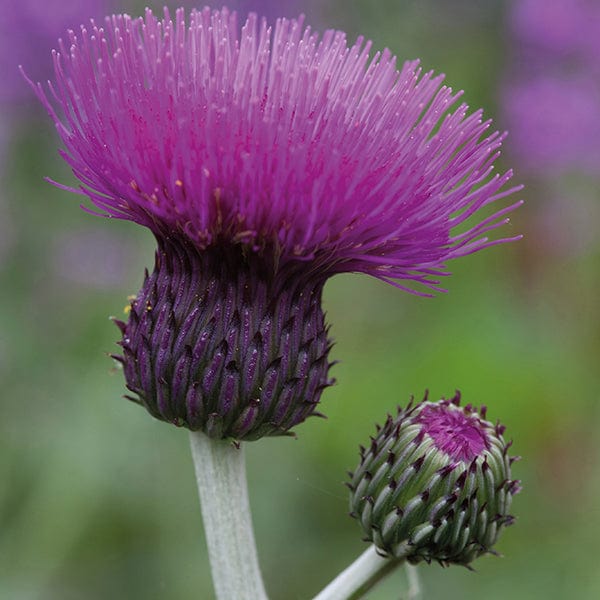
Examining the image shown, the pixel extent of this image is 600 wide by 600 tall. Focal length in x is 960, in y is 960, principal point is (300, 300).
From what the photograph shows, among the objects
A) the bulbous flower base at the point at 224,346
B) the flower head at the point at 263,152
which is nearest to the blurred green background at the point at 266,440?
the bulbous flower base at the point at 224,346

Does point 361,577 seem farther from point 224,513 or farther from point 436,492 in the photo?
point 224,513

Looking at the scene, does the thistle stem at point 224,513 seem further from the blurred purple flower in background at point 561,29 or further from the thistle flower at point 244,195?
the blurred purple flower in background at point 561,29

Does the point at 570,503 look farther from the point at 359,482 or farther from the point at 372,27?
the point at 372,27

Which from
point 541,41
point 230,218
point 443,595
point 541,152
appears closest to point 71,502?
point 443,595

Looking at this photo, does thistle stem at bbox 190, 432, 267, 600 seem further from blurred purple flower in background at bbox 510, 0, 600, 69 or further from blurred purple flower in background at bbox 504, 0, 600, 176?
blurred purple flower in background at bbox 510, 0, 600, 69

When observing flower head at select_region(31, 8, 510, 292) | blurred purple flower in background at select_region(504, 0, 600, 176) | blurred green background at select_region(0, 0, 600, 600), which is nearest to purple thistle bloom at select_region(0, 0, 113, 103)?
blurred green background at select_region(0, 0, 600, 600)

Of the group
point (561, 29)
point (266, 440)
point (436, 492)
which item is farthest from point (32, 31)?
point (436, 492)
